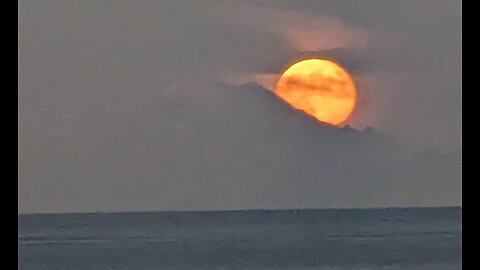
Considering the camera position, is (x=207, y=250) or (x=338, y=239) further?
(x=338, y=239)

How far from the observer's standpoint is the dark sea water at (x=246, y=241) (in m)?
11.1

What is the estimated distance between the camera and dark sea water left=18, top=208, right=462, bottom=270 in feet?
36.6

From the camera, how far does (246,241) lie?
13.6 meters

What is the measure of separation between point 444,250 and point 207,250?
275cm
